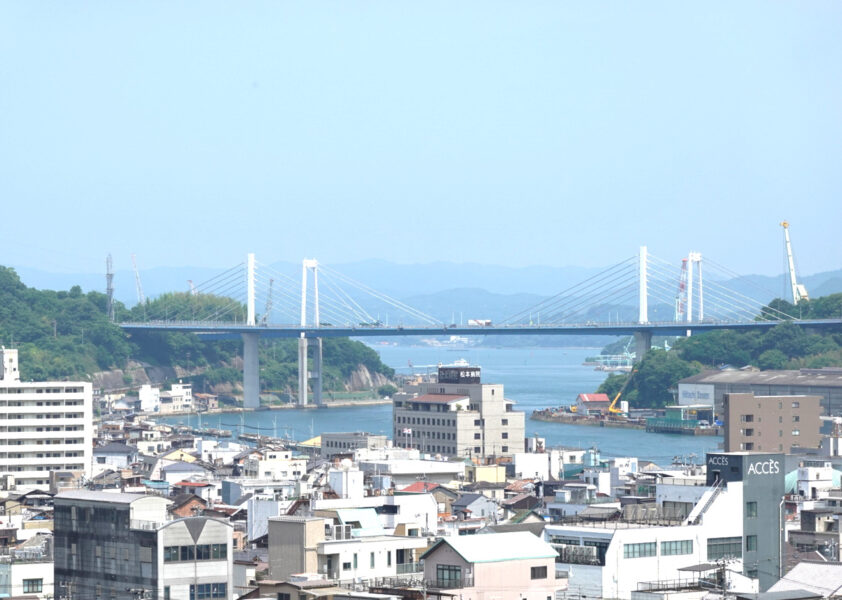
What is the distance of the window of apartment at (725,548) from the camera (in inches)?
356

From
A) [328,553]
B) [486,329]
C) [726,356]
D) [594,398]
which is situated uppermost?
[486,329]

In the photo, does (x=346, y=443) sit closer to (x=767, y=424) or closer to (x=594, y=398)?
(x=767, y=424)

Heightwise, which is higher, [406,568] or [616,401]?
[406,568]

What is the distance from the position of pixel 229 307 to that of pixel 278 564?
177ft

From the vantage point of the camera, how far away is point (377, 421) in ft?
134

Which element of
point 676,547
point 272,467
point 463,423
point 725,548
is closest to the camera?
point 676,547

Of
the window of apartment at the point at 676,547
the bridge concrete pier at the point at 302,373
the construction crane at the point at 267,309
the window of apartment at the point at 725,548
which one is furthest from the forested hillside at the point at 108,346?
the window of apartment at the point at 676,547

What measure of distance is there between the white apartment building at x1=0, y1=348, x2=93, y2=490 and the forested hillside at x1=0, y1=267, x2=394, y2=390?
26.4 meters

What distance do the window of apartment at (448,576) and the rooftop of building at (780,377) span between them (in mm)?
29270

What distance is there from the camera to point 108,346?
53781 millimetres

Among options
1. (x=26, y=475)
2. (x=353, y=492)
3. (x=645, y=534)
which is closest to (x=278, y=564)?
(x=645, y=534)

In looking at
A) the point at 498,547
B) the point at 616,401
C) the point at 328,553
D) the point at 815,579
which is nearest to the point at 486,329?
the point at 616,401

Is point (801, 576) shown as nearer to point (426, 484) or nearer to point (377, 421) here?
point (426, 484)

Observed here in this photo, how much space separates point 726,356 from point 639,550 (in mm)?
40478
